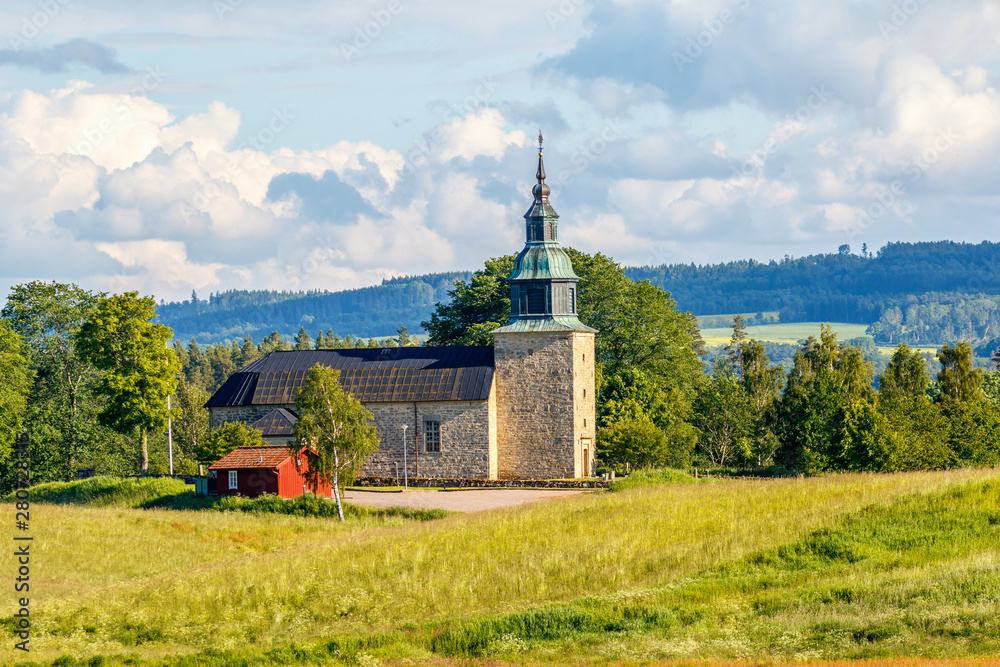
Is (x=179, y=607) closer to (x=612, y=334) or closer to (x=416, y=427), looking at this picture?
(x=416, y=427)

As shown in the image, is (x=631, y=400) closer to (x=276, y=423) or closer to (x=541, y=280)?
(x=541, y=280)

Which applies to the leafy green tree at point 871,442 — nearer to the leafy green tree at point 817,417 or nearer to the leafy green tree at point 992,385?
the leafy green tree at point 817,417

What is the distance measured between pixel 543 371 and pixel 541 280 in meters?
4.57

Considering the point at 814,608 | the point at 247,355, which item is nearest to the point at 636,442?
the point at 814,608

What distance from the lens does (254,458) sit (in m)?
50.1

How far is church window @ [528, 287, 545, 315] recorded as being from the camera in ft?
185

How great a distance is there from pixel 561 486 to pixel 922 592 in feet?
99.8

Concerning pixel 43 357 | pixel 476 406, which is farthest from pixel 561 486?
pixel 43 357

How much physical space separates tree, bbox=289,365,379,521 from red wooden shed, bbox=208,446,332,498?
358 cm


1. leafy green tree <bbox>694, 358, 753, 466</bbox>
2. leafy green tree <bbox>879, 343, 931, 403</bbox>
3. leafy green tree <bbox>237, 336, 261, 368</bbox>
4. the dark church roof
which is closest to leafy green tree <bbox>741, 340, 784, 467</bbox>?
leafy green tree <bbox>694, 358, 753, 466</bbox>

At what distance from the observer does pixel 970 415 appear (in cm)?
5419

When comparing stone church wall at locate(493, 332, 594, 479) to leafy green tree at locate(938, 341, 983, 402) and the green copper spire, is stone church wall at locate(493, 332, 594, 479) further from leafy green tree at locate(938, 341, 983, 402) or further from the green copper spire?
leafy green tree at locate(938, 341, 983, 402)

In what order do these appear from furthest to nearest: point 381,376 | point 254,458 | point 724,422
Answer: point 724,422 → point 381,376 → point 254,458

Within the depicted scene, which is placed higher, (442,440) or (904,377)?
(904,377)
